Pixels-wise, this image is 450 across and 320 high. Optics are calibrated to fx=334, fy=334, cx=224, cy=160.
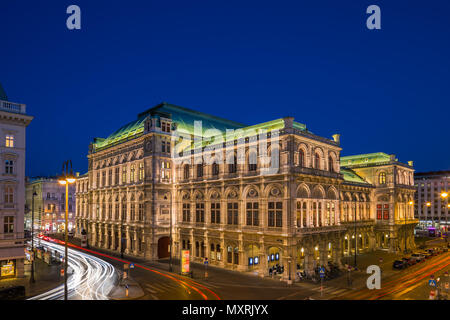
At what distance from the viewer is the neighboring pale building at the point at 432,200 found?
13525 centimetres

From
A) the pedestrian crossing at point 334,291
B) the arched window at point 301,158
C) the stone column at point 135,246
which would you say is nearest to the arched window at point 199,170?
the stone column at point 135,246

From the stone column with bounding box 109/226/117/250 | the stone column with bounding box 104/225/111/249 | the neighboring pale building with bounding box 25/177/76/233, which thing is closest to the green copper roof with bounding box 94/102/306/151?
the stone column with bounding box 109/226/117/250

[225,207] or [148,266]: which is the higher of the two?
[225,207]

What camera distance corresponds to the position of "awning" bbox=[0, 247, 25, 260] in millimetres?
40312

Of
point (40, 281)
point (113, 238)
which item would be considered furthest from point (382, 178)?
point (40, 281)

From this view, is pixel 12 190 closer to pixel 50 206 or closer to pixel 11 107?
pixel 11 107

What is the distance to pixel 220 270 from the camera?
159 feet

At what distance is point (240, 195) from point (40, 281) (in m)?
27.8

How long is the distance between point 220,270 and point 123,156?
33735 mm

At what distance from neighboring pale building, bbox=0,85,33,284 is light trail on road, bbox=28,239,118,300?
7.24 meters

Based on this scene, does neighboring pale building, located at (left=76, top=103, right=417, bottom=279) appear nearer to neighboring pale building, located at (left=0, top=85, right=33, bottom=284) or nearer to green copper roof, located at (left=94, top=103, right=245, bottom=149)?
green copper roof, located at (left=94, top=103, right=245, bottom=149)

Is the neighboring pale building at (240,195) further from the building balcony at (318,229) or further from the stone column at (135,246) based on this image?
the stone column at (135,246)
